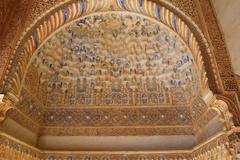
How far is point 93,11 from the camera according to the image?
3496 millimetres

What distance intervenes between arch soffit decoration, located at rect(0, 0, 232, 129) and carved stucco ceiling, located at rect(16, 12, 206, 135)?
68 centimetres

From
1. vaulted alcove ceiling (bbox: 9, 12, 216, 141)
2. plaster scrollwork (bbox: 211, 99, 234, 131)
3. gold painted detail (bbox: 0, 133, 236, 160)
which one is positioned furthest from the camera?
vaulted alcove ceiling (bbox: 9, 12, 216, 141)

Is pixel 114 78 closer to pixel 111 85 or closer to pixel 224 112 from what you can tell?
pixel 111 85

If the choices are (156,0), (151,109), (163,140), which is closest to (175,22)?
(156,0)

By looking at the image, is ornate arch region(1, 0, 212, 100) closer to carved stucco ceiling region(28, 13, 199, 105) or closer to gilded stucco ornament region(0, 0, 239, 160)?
gilded stucco ornament region(0, 0, 239, 160)

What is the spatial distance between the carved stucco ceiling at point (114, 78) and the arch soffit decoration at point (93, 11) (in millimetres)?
681

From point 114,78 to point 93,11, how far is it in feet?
5.15

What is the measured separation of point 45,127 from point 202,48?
3.11 meters

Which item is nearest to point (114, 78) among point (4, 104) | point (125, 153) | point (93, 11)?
point (125, 153)

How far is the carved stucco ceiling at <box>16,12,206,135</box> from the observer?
429 cm

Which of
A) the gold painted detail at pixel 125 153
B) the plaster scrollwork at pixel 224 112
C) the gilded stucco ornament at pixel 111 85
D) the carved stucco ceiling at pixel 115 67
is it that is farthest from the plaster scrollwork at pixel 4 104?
the plaster scrollwork at pixel 224 112

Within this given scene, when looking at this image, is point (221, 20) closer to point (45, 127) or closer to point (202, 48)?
point (202, 48)

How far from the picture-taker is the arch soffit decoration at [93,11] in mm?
3186

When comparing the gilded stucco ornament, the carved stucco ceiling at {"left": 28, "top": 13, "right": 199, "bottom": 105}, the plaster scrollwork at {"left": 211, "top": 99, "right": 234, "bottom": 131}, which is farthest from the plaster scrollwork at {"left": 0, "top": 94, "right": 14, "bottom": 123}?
the plaster scrollwork at {"left": 211, "top": 99, "right": 234, "bottom": 131}
